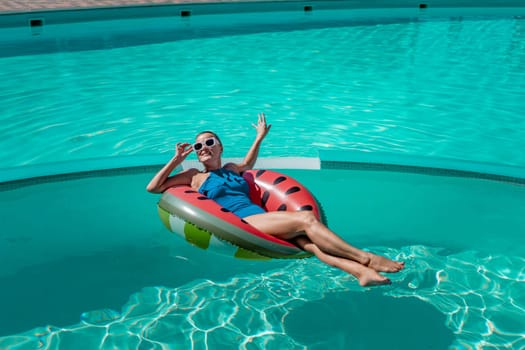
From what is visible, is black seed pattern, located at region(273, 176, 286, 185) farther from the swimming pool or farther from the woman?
the swimming pool

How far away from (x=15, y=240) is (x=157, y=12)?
8.71 metres

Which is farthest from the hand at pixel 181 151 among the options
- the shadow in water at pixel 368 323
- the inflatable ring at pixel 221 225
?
the shadow in water at pixel 368 323

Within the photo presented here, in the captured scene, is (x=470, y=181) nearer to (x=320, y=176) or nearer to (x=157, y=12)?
(x=320, y=176)

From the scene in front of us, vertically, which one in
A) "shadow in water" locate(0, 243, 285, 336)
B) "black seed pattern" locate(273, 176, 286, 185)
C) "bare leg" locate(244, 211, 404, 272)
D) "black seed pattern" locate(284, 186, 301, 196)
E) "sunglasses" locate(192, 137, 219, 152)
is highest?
"sunglasses" locate(192, 137, 219, 152)

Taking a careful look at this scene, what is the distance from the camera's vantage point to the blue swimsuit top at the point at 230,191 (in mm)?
3426

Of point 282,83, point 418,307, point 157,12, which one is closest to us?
point 418,307

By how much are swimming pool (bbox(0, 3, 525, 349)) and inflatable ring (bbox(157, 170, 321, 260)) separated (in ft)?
1.53

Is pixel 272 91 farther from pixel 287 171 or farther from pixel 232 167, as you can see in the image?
pixel 232 167

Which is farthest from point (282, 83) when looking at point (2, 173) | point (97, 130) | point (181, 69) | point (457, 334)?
point (457, 334)

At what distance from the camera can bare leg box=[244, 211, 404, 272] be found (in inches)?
115

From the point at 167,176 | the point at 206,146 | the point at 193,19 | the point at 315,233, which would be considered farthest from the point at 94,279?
the point at 193,19

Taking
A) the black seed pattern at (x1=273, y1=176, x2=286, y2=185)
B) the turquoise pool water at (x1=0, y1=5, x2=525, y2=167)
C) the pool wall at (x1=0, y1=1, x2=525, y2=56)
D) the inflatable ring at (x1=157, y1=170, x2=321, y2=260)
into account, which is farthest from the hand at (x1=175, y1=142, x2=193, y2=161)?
the pool wall at (x1=0, y1=1, x2=525, y2=56)

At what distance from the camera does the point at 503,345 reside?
125 inches

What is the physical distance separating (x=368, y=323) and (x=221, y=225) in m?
1.01
